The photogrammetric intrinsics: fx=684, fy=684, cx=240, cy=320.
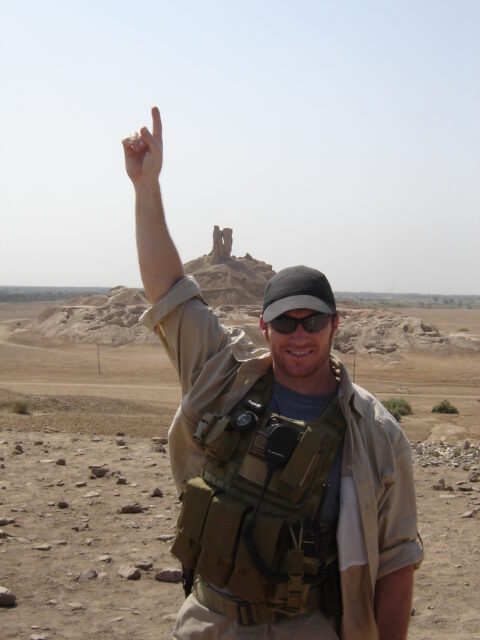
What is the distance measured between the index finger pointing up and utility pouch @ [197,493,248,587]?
63.3 inches

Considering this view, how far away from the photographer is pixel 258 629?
2406mm

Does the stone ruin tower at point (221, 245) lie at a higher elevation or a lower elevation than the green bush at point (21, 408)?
higher

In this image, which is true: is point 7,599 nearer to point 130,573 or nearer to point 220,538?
point 130,573

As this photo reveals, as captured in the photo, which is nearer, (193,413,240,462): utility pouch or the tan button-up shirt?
the tan button-up shirt

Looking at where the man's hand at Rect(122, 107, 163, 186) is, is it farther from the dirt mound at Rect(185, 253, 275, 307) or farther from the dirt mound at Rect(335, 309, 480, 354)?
the dirt mound at Rect(185, 253, 275, 307)

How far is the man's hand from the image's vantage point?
9.93ft

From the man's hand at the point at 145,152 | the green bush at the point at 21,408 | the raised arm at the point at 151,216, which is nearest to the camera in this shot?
the raised arm at the point at 151,216

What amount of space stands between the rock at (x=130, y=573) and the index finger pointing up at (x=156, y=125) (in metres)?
3.66

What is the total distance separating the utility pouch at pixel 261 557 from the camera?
2.36 meters

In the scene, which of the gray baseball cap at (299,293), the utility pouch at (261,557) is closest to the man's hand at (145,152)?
the gray baseball cap at (299,293)

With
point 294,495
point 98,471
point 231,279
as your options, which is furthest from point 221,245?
point 294,495

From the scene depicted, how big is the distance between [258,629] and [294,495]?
49 cm

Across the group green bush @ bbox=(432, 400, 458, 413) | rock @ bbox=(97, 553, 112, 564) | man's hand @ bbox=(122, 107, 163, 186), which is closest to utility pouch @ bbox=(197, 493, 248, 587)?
man's hand @ bbox=(122, 107, 163, 186)

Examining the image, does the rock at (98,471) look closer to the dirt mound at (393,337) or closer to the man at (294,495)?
the man at (294,495)
